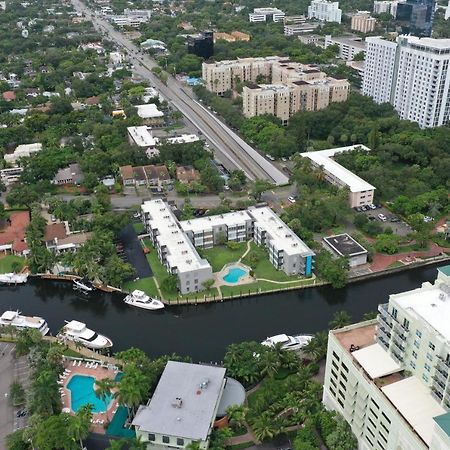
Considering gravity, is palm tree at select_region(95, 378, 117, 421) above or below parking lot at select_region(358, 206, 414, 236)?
above

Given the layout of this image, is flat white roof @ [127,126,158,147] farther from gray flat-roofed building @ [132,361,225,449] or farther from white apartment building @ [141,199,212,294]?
gray flat-roofed building @ [132,361,225,449]

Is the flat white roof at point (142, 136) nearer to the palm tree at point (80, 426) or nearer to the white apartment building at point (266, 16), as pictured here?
the palm tree at point (80, 426)

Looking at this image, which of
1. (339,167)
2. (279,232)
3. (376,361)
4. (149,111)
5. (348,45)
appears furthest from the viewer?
(348,45)

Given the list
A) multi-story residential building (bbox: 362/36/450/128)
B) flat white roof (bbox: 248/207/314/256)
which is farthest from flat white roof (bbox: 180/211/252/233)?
multi-story residential building (bbox: 362/36/450/128)

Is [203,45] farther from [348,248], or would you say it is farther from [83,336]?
[83,336]

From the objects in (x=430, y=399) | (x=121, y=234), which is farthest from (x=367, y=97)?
(x=430, y=399)

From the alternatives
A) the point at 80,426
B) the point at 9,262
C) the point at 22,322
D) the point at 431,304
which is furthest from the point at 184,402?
the point at 9,262

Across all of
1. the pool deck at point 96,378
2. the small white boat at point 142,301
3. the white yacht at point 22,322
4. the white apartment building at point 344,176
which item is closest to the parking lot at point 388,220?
the white apartment building at point 344,176
